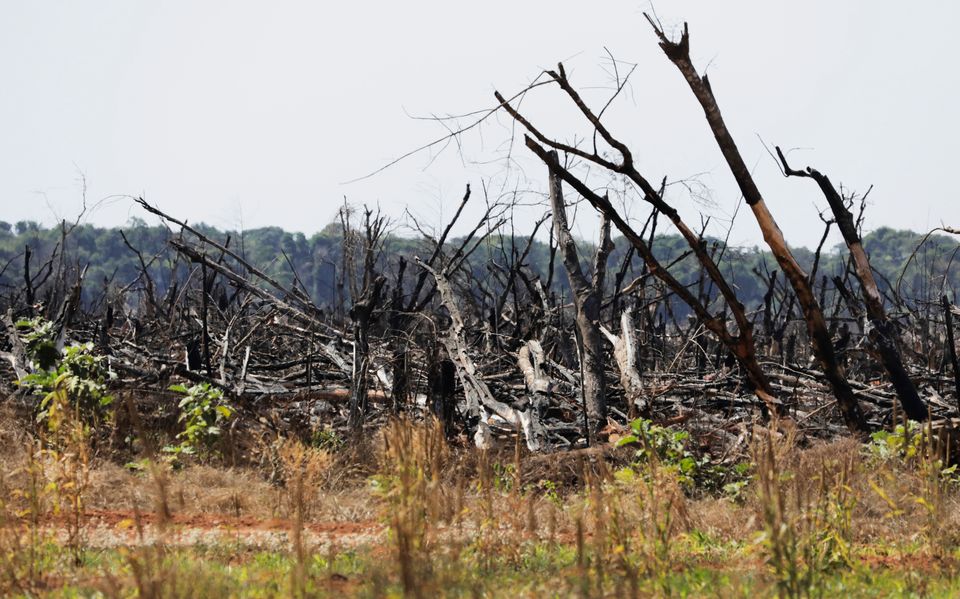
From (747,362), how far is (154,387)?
684cm

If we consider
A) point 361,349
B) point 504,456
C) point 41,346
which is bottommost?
point 504,456

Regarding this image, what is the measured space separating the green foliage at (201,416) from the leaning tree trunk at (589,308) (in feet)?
12.0

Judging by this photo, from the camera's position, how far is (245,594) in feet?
13.3

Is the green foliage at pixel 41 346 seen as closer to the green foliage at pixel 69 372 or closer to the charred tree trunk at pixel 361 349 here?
the green foliage at pixel 69 372

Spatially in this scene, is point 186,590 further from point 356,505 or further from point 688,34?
point 688,34

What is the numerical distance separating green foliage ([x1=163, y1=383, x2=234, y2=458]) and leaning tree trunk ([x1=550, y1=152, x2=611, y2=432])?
3.66m

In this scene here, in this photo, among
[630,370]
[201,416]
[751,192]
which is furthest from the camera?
[630,370]

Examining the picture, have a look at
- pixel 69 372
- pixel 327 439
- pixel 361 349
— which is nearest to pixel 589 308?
pixel 361 349

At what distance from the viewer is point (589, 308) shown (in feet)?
32.7

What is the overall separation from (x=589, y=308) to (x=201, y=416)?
414 centimetres

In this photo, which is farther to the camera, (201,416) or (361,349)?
(361,349)

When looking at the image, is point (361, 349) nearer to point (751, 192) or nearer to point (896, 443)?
point (751, 192)

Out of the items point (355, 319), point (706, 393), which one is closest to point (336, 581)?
point (355, 319)

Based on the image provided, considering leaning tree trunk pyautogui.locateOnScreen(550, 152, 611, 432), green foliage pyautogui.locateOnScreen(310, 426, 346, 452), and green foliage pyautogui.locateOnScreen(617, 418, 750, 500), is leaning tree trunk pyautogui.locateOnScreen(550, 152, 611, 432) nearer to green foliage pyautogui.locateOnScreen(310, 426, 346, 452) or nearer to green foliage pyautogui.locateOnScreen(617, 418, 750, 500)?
green foliage pyautogui.locateOnScreen(617, 418, 750, 500)
